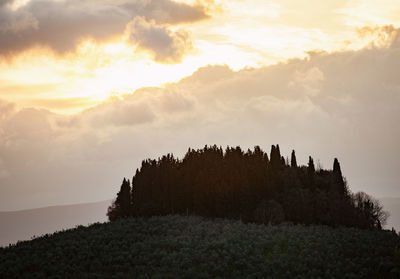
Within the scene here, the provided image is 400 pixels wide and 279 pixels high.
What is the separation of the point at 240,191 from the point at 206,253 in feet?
99.7

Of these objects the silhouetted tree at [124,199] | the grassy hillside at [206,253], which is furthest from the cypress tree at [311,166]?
the silhouetted tree at [124,199]

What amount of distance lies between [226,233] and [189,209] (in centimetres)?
2341

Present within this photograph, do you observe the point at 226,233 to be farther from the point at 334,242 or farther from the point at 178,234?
the point at 334,242

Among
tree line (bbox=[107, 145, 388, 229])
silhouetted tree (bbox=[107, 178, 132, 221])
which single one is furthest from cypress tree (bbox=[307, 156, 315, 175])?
silhouetted tree (bbox=[107, 178, 132, 221])

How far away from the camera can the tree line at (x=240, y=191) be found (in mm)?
78781

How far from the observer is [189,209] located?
8431 cm

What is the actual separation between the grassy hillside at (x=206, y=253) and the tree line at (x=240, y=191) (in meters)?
12.7

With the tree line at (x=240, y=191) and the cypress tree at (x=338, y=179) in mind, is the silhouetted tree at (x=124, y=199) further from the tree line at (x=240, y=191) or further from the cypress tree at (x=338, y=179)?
the cypress tree at (x=338, y=179)

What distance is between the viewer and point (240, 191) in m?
81.6

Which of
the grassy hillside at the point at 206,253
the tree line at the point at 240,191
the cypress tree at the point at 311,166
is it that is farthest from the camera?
the cypress tree at the point at 311,166

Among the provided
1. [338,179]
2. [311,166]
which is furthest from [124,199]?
[338,179]

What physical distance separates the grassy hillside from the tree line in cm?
1265

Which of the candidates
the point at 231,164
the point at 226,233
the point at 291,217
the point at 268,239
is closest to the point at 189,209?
the point at 231,164

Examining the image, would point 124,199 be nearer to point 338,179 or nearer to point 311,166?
point 311,166
